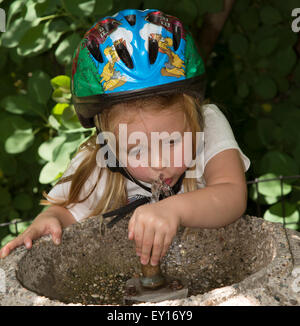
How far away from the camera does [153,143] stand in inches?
37.1

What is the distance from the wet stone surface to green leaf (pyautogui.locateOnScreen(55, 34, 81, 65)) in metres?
0.58

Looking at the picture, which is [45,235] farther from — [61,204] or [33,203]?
[33,203]

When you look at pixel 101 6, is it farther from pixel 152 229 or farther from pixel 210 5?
pixel 152 229

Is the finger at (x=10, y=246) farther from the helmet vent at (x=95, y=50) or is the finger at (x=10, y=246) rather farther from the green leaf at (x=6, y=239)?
the green leaf at (x=6, y=239)

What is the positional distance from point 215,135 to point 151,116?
8.7 inches

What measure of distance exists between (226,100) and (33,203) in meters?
0.91

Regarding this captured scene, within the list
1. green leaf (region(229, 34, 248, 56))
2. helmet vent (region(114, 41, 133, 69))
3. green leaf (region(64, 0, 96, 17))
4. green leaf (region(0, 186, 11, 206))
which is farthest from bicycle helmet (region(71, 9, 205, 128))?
green leaf (region(0, 186, 11, 206))

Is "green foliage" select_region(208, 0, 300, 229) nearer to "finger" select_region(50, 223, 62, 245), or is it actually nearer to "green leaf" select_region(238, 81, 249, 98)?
"green leaf" select_region(238, 81, 249, 98)

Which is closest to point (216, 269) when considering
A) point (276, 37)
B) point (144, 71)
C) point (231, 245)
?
point (231, 245)

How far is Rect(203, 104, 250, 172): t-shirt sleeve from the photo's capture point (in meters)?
1.09

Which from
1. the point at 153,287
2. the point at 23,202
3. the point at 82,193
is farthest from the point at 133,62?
the point at 23,202

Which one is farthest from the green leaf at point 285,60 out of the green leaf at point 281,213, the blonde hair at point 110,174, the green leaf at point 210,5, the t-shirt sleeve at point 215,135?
the blonde hair at point 110,174

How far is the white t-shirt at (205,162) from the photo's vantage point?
1100 millimetres

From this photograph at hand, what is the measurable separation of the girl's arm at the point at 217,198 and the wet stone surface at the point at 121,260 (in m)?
0.04
